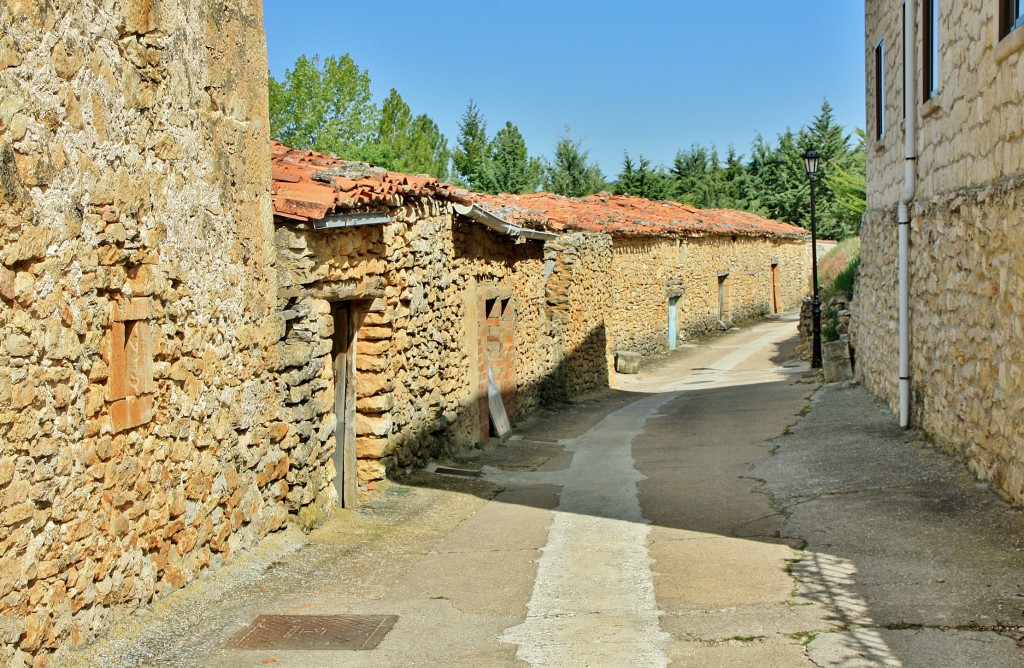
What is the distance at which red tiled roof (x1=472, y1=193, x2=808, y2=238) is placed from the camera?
682 inches

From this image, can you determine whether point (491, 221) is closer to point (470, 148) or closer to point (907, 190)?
point (907, 190)

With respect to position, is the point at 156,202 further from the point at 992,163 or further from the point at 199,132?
the point at 992,163

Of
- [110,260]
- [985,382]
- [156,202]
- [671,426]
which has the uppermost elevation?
[156,202]

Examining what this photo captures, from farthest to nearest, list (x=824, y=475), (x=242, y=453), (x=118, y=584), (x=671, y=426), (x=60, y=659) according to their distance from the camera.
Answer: (x=671, y=426)
(x=824, y=475)
(x=242, y=453)
(x=118, y=584)
(x=60, y=659)

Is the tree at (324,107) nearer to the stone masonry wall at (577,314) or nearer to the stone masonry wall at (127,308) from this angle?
the stone masonry wall at (577,314)

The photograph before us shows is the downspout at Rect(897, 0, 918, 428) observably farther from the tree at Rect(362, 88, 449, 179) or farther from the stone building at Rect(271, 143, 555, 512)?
the tree at Rect(362, 88, 449, 179)

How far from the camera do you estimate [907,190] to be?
10.2 meters

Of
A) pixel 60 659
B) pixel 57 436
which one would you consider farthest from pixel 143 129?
pixel 60 659

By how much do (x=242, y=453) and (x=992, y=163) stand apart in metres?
5.54

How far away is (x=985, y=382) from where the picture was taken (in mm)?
7387

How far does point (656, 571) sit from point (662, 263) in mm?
19660

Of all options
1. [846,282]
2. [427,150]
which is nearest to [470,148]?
[427,150]

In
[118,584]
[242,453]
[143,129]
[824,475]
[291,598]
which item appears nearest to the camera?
[118,584]

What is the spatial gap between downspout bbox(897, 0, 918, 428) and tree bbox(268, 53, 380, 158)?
1163 inches
